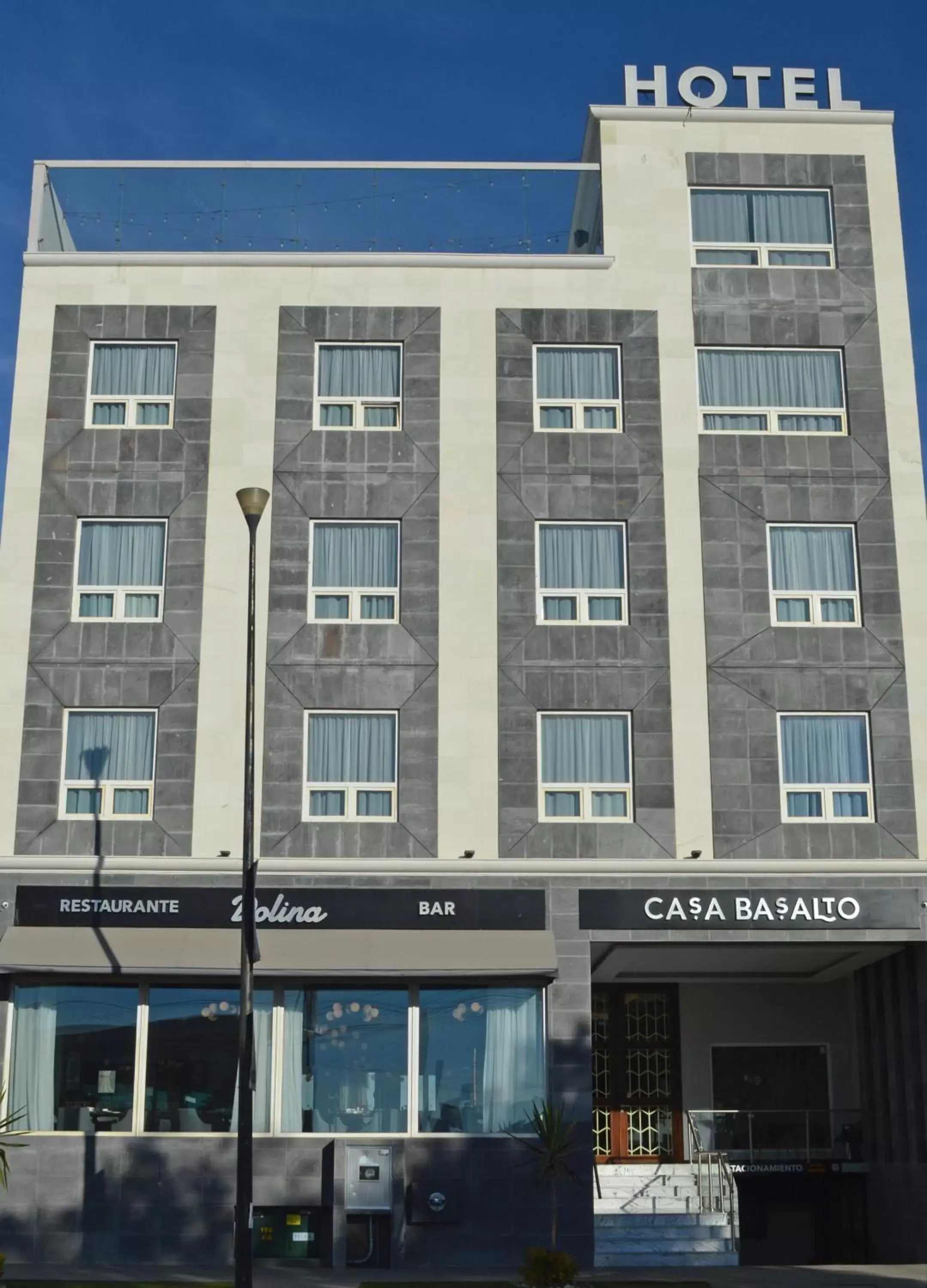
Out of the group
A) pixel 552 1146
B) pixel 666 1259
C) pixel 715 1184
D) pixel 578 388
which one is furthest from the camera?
pixel 578 388

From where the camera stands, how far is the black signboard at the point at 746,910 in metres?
29.1

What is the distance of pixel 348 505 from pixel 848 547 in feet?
31.5

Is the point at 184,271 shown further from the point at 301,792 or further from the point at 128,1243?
the point at 128,1243

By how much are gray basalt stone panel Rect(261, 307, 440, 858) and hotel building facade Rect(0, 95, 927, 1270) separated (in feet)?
0.25

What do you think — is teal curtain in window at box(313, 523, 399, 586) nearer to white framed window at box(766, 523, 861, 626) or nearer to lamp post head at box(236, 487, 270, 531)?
white framed window at box(766, 523, 861, 626)

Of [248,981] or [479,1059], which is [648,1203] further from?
[248,981]

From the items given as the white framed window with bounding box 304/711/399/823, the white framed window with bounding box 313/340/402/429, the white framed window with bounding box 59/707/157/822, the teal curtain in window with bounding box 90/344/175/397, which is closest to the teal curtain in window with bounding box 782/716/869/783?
the white framed window with bounding box 304/711/399/823

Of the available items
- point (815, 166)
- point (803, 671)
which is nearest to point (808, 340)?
point (815, 166)

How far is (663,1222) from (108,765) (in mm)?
12870

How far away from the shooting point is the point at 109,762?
30047mm

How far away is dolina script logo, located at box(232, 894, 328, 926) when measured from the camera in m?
29.0

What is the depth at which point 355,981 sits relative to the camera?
29.1 meters

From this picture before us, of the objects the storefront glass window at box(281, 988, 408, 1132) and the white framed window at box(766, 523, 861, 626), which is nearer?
the storefront glass window at box(281, 988, 408, 1132)

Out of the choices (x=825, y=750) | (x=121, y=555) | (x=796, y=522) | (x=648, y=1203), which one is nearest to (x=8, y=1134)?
(x=121, y=555)
